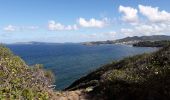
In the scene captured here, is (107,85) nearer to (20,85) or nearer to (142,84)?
(142,84)

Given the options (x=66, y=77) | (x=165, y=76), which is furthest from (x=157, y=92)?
(x=66, y=77)

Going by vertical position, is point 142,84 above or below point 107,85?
above

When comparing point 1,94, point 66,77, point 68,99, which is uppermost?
point 1,94

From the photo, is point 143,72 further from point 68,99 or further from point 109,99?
point 68,99

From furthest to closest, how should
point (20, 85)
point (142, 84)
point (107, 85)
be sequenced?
point (107, 85) → point (142, 84) → point (20, 85)

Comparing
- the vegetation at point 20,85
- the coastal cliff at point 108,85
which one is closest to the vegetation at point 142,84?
the coastal cliff at point 108,85

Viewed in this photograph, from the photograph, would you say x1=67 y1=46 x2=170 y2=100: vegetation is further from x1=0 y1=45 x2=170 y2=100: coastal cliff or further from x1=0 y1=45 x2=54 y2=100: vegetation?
x1=0 y1=45 x2=54 y2=100: vegetation

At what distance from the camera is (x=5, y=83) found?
1592 centimetres

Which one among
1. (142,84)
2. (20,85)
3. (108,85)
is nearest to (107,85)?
(108,85)

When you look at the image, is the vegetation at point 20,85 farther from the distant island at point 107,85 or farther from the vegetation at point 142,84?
the vegetation at point 142,84

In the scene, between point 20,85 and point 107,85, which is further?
point 107,85

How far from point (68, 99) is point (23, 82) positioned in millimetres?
4767

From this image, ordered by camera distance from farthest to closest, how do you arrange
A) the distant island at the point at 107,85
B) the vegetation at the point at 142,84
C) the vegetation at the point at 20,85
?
the vegetation at the point at 142,84, the distant island at the point at 107,85, the vegetation at the point at 20,85

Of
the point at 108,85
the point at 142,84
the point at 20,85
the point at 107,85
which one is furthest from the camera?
the point at 107,85
